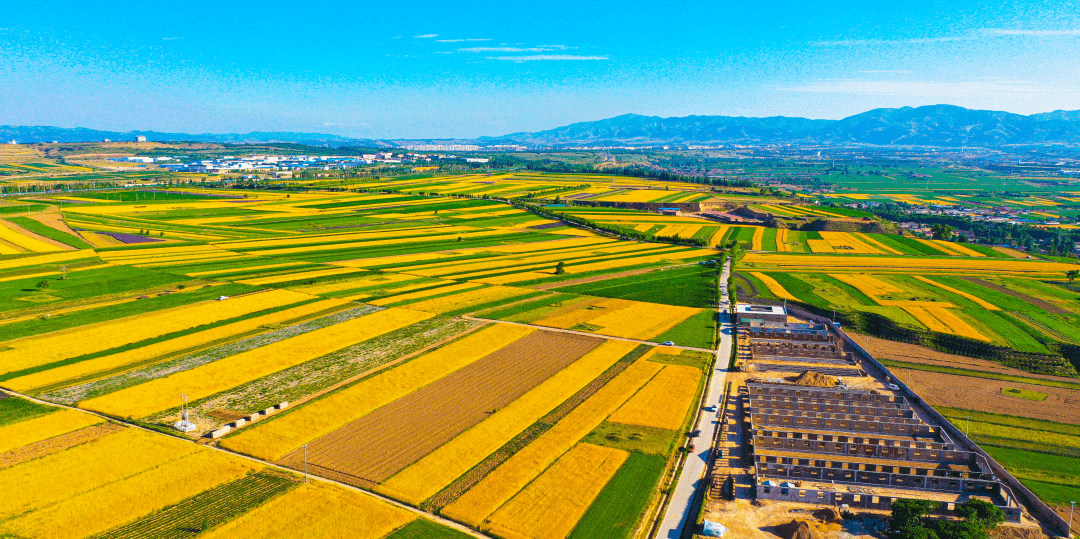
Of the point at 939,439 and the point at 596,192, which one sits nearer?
the point at 939,439

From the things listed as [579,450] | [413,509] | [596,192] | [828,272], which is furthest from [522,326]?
[596,192]

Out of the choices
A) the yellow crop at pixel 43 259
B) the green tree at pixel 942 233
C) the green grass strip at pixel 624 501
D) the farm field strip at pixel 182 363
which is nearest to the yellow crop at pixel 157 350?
the farm field strip at pixel 182 363

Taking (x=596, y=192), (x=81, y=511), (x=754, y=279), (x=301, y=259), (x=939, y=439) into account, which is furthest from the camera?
(x=596, y=192)

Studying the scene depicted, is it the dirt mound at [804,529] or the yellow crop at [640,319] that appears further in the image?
the yellow crop at [640,319]

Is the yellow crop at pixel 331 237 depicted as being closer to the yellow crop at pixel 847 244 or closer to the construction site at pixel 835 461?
the yellow crop at pixel 847 244

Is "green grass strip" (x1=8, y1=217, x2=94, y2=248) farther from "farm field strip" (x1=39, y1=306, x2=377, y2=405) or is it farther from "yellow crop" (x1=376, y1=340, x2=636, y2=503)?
"yellow crop" (x1=376, y1=340, x2=636, y2=503)

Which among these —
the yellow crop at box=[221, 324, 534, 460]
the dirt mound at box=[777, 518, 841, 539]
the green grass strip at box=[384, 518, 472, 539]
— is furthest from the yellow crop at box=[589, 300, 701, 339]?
the green grass strip at box=[384, 518, 472, 539]

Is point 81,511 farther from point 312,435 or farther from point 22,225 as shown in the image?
point 22,225
